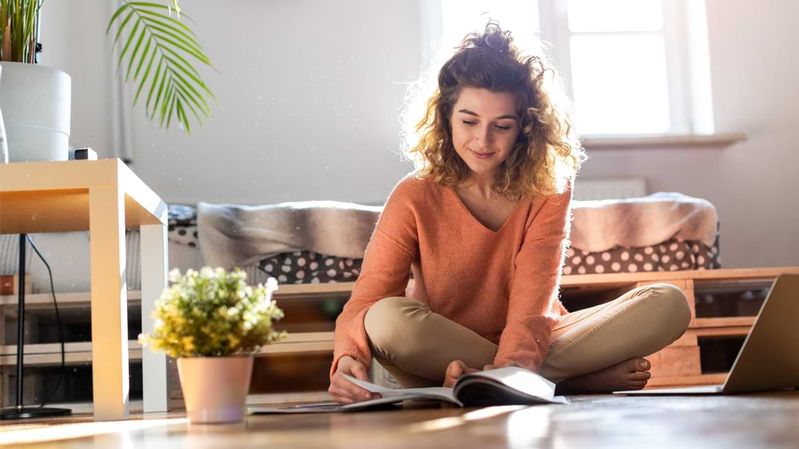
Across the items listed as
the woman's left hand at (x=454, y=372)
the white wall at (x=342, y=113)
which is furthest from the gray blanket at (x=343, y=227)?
the woman's left hand at (x=454, y=372)

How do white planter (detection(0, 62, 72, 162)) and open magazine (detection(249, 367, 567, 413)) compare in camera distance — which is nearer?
open magazine (detection(249, 367, 567, 413))

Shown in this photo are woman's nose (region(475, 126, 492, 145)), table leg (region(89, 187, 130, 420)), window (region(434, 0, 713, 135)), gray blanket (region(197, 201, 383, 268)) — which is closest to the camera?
table leg (region(89, 187, 130, 420))

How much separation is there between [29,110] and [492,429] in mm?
1090

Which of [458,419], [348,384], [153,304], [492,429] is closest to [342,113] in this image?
[153,304]

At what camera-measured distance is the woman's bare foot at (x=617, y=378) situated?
5.87 ft

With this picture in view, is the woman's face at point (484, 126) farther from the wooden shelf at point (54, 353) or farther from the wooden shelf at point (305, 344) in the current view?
the wooden shelf at point (54, 353)

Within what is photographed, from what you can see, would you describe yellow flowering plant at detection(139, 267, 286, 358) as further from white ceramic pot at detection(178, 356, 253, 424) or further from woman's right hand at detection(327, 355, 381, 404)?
woman's right hand at detection(327, 355, 381, 404)

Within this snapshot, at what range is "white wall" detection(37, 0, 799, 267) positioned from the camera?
3445 mm

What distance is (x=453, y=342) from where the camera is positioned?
1.70 metres

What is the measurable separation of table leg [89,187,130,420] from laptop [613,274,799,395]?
0.79m

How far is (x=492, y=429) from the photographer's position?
36.5 inches

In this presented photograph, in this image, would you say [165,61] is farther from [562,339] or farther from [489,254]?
[562,339]

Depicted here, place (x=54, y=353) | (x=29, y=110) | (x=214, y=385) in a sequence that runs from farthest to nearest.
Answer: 1. (x=54, y=353)
2. (x=29, y=110)
3. (x=214, y=385)

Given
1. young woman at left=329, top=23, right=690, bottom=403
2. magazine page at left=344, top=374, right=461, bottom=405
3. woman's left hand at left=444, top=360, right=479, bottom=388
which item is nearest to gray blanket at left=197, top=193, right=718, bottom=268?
young woman at left=329, top=23, right=690, bottom=403
